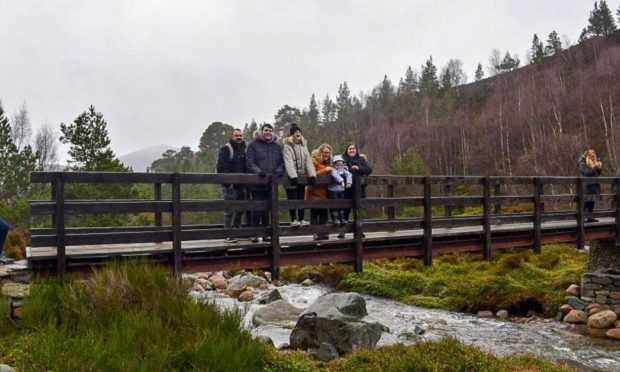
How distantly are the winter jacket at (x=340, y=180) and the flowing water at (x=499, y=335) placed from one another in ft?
9.58

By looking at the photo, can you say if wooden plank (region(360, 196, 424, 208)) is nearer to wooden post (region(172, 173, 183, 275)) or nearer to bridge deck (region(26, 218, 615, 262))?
bridge deck (region(26, 218, 615, 262))

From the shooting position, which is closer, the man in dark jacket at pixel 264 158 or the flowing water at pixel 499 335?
the man in dark jacket at pixel 264 158

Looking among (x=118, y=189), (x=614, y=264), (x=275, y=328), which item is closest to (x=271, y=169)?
(x=275, y=328)

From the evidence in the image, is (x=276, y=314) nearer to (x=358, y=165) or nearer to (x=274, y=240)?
(x=358, y=165)

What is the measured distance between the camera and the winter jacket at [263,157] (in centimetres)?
844

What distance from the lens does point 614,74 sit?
4741 centimetres

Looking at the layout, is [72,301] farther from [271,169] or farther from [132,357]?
[271,169]

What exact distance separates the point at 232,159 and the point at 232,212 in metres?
1.01

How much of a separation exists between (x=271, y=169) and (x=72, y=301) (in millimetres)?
3677

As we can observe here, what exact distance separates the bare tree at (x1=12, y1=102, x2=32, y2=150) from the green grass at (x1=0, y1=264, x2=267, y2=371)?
5821cm

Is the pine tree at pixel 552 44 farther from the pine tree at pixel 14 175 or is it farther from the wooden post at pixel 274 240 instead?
the wooden post at pixel 274 240

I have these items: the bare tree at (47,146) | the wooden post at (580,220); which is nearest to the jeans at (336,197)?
the wooden post at (580,220)

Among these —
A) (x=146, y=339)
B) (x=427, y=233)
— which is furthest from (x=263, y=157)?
(x=146, y=339)

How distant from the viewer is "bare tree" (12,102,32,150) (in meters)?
57.0
